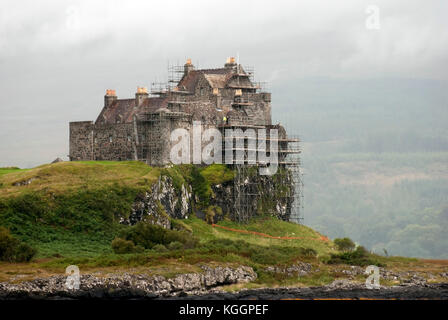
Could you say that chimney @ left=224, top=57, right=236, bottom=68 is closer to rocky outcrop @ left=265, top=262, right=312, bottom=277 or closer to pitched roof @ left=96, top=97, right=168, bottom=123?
pitched roof @ left=96, top=97, right=168, bottom=123

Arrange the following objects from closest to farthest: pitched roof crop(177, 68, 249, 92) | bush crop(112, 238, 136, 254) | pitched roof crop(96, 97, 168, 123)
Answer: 1. bush crop(112, 238, 136, 254)
2. pitched roof crop(96, 97, 168, 123)
3. pitched roof crop(177, 68, 249, 92)

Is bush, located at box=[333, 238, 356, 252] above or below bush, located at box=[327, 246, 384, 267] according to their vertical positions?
above

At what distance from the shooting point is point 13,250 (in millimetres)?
84500

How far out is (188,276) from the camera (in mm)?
80875

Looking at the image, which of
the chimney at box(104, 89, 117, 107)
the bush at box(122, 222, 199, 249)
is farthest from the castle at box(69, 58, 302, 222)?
the bush at box(122, 222, 199, 249)

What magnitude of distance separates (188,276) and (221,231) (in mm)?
28365

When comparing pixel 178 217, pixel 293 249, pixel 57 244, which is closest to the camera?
pixel 57 244

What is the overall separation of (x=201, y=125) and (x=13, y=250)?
3747cm

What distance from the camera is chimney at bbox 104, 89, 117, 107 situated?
12194 centimetres

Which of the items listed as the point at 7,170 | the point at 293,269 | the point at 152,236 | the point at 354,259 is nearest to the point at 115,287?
the point at 152,236

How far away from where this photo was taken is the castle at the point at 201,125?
113 metres

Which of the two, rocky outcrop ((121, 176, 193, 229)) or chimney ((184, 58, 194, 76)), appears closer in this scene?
rocky outcrop ((121, 176, 193, 229))
